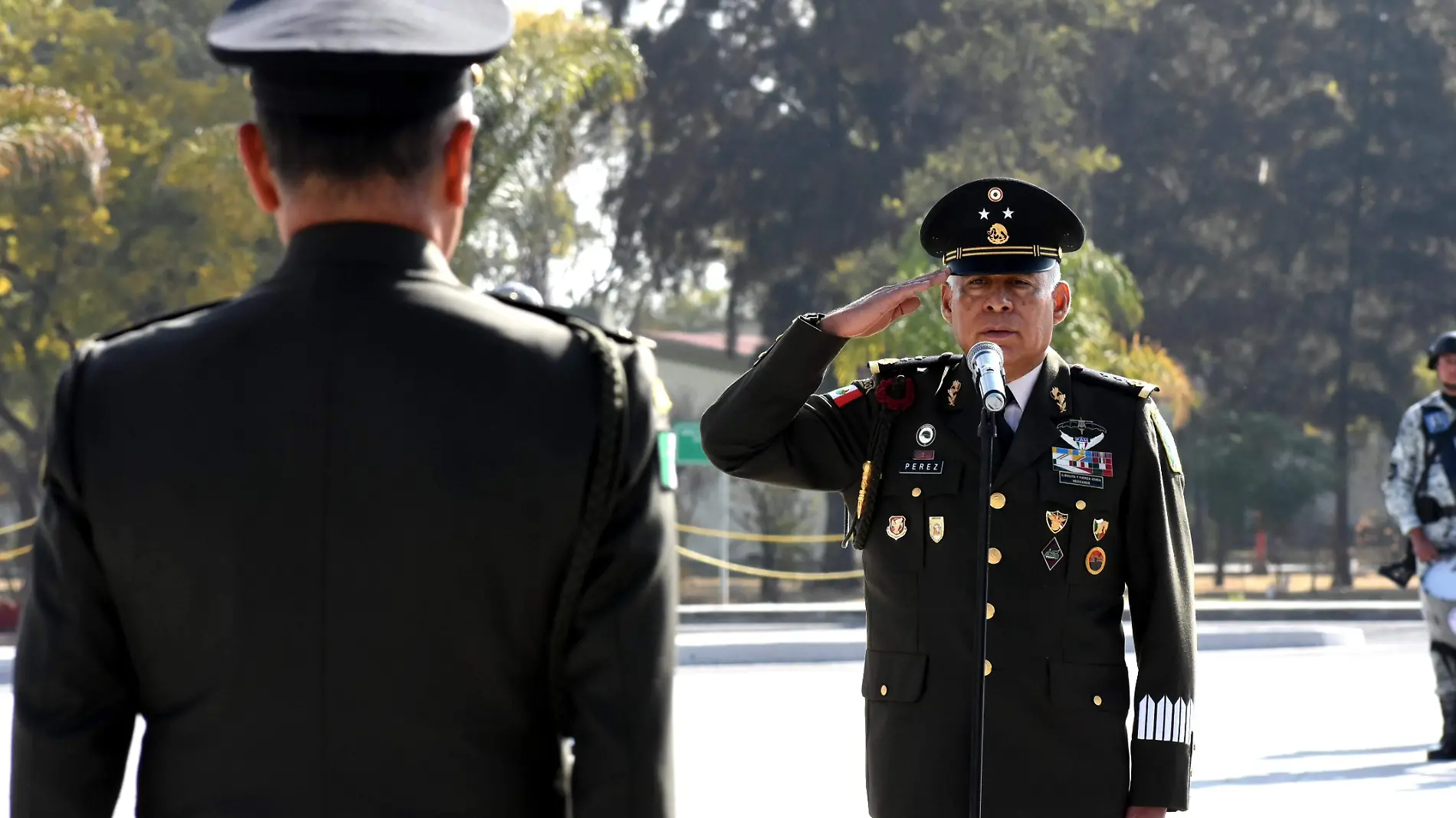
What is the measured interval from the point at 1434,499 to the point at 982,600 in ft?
25.3

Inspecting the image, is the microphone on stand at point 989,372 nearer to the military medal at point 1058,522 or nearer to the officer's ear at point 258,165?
the military medal at point 1058,522

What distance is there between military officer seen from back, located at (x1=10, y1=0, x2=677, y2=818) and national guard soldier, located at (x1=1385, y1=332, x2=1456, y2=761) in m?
9.48

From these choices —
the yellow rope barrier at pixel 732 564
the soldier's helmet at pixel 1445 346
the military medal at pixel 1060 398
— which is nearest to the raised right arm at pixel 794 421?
the military medal at pixel 1060 398

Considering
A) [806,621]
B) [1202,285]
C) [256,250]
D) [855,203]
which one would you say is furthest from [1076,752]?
[1202,285]

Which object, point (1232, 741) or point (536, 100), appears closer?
point (1232, 741)

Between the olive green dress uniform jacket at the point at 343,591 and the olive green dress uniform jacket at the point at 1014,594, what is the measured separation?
2003 mm

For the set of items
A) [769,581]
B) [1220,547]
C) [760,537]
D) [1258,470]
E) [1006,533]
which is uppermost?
[1258,470]

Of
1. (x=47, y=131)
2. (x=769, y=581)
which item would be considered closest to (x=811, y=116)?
(x=769, y=581)

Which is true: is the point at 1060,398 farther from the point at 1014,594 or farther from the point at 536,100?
the point at 536,100

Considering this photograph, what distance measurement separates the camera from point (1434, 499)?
36.6ft

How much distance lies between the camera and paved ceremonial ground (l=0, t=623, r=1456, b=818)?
9633 millimetres

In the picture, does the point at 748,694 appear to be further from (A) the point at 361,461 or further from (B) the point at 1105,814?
(A) the point at 361,461

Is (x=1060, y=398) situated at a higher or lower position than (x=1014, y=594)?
higher

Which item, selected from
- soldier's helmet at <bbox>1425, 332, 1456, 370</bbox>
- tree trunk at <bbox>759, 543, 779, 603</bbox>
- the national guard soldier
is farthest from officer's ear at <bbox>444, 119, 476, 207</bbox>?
tree trunk at <bbox>759, 543, 779, 603</bbox>
